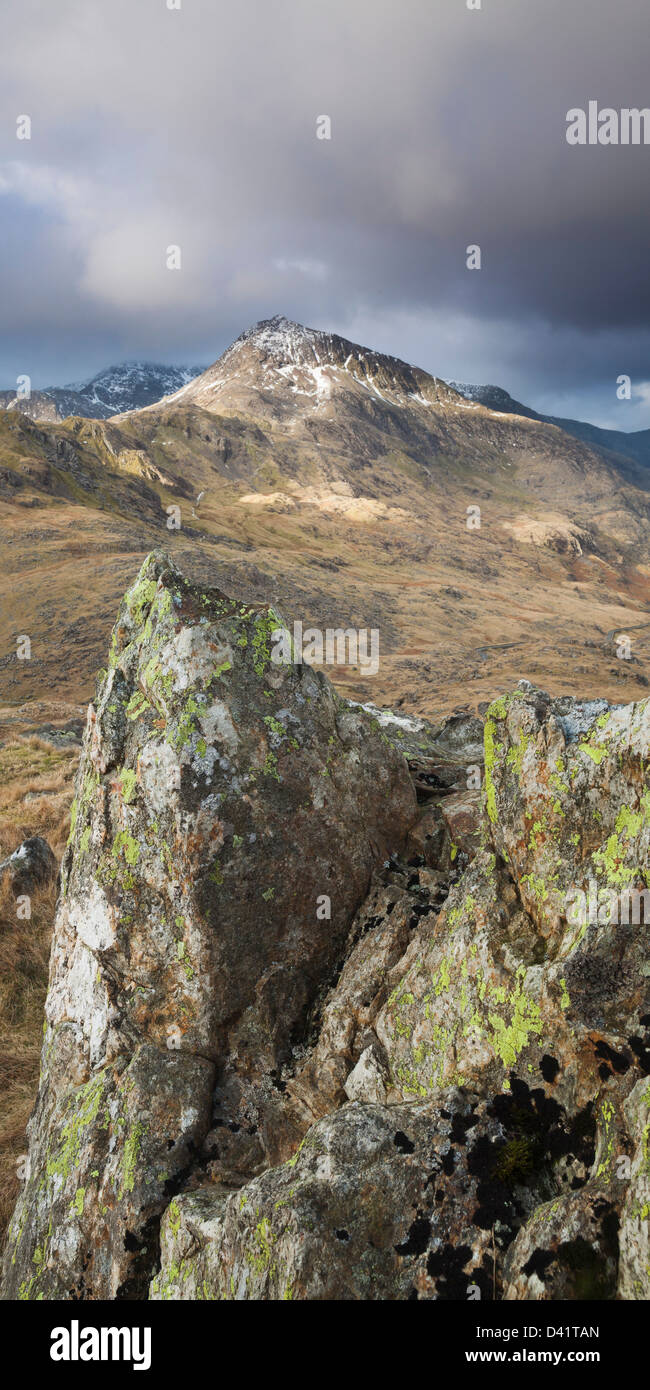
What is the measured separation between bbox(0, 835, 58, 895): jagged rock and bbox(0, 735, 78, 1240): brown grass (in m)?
0.22

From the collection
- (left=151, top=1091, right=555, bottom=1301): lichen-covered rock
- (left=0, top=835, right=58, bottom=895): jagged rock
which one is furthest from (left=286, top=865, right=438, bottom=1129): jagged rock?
(left=0, top=835, right=58, bottom=895): jagged rock

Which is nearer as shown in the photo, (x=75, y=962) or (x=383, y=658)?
(x=75, y=962)

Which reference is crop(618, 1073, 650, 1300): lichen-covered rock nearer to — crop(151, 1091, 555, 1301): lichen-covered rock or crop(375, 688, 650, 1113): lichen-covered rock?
crop(375, 688, 650, 1113): lichen-covered rock

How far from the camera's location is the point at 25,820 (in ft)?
67.2

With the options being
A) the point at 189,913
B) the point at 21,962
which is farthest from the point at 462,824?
the point at 21,962

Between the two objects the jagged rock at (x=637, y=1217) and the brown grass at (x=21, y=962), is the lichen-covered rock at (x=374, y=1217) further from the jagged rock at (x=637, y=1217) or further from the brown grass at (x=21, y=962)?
the brown grass at (x=21, y=962)

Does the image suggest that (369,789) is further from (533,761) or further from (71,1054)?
(71,1054)

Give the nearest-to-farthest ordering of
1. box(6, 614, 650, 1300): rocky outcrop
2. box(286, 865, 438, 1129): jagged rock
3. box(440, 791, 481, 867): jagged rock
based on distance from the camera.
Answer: box(6, 614, 650, 1300): rocky outcrop
box(286, 865, 438, 1129): jagged rock
box(440, 791, 481, 867): jagged rock

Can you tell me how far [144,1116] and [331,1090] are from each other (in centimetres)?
201

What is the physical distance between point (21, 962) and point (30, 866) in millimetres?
2867

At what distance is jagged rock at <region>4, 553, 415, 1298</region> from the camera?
278 inches

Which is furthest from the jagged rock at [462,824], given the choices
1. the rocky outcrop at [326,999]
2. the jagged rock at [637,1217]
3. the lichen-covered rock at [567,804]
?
A: the jagged rock at [637,1217]
